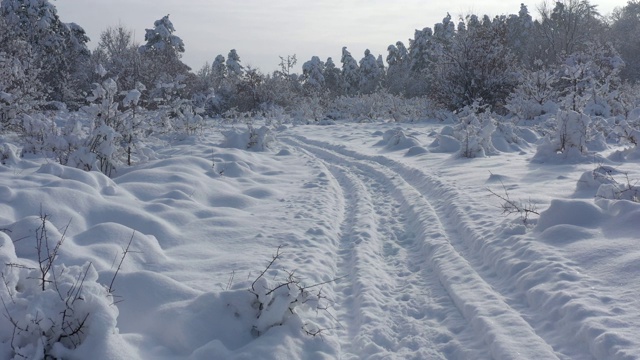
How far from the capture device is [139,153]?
30.6 feet

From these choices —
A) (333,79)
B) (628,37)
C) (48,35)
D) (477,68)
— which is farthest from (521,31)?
(48,35)

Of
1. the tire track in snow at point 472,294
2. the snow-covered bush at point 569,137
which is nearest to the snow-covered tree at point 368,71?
the snow-covered bush at point 569,137

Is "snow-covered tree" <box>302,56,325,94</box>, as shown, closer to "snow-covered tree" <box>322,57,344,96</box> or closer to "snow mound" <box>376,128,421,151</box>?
"snow-covered tree" <box>322,57,344,96</box>

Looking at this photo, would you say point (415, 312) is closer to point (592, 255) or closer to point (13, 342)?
point (592, 255)

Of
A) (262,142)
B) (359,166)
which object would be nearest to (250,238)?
(359,166)

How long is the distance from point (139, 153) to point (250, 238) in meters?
4.56

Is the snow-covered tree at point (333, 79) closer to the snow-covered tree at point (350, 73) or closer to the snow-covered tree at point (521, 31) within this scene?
the snow-covered tree at point (350, 73)

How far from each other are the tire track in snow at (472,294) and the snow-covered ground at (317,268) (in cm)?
2

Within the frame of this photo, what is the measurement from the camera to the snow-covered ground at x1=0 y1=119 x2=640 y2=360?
10.5 feet

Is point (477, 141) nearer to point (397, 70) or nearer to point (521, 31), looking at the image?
point (397, 70)

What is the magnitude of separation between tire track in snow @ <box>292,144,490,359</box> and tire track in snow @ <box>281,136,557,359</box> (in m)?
0.08

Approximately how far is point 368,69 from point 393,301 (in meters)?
65.0

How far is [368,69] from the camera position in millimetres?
66938

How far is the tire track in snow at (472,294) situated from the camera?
324cm
